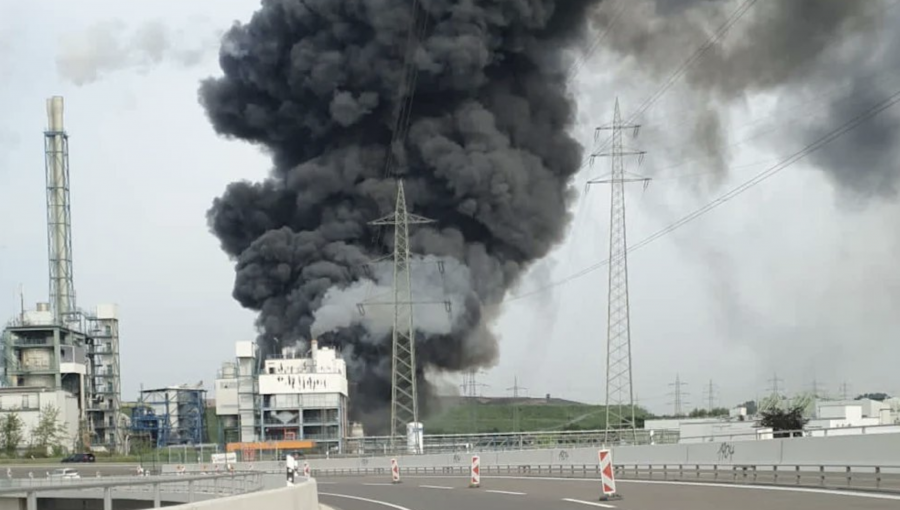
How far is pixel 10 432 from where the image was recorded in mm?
125062

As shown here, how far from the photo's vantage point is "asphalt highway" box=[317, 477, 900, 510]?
25.3m

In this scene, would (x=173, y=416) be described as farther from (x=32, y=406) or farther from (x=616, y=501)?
(x=616, y=501)

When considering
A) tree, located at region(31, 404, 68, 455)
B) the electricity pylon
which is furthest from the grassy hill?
tree, located at region(31, 404, 68, 455)

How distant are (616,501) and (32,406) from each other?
115318 mm

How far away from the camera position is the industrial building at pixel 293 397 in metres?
104

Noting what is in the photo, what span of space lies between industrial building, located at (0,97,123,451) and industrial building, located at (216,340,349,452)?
1191 inches

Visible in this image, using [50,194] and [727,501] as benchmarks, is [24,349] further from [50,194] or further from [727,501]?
[727,501]

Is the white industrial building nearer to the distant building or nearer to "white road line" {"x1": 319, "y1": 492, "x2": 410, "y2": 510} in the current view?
"white road line" {"x1": 319, "y1": 492, "x2": 410, "y2": 510}

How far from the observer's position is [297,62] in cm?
9644

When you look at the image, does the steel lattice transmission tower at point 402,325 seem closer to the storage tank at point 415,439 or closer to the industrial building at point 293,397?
the storage tank at point 415,439

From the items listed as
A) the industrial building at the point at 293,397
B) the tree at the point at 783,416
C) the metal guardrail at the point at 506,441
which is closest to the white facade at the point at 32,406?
the industrial building at the point at 293,397

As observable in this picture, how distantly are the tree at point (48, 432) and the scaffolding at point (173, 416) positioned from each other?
8545 mm

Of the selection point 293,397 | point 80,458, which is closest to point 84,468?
point 80,458

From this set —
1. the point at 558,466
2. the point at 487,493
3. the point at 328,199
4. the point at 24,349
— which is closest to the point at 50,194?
the point at 24,349
